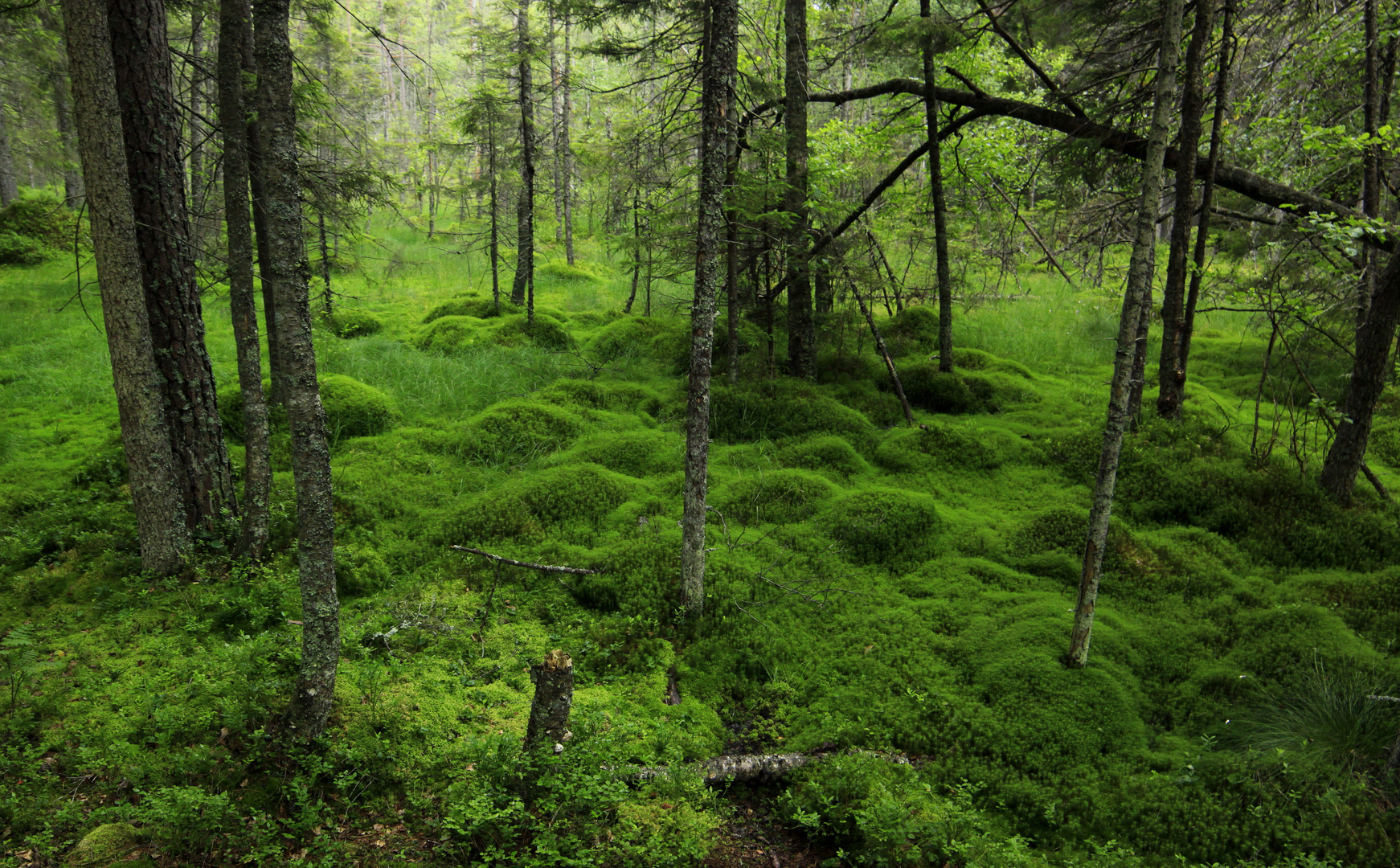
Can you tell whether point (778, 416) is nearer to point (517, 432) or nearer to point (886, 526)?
point (886, 526)

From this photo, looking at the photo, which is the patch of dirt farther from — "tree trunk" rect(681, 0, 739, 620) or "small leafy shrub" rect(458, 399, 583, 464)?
"small leafy shrub" rect(458, 399, 583, 464)

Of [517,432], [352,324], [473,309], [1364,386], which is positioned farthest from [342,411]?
[1364,386]

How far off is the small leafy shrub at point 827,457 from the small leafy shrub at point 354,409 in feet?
17.6

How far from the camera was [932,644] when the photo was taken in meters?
5.36

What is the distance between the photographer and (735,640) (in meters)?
5.52

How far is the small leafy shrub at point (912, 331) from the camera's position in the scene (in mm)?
11383

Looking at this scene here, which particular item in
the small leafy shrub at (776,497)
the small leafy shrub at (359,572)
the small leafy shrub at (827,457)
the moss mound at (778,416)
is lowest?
the small leafy shrub at (359,572)

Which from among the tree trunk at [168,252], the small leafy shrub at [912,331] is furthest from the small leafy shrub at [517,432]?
the small leafy shrub at [912,331]

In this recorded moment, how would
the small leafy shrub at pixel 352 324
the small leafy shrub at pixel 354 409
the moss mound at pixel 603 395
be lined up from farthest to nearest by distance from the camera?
the small leafy shrub at pixel 352 324 → the moss mound at pixel 603 395 → the small leafy shrub at pixel 354 409

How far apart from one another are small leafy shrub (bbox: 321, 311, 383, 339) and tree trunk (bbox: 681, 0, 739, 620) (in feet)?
37.1

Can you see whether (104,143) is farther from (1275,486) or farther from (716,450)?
(1275,486)

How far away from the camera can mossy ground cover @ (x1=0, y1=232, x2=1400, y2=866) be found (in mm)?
3627

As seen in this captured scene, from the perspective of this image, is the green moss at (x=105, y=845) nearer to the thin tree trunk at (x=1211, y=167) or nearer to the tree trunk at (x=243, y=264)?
the tree trunk at (x=243, y=264)

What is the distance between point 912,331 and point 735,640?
819 centimetres
